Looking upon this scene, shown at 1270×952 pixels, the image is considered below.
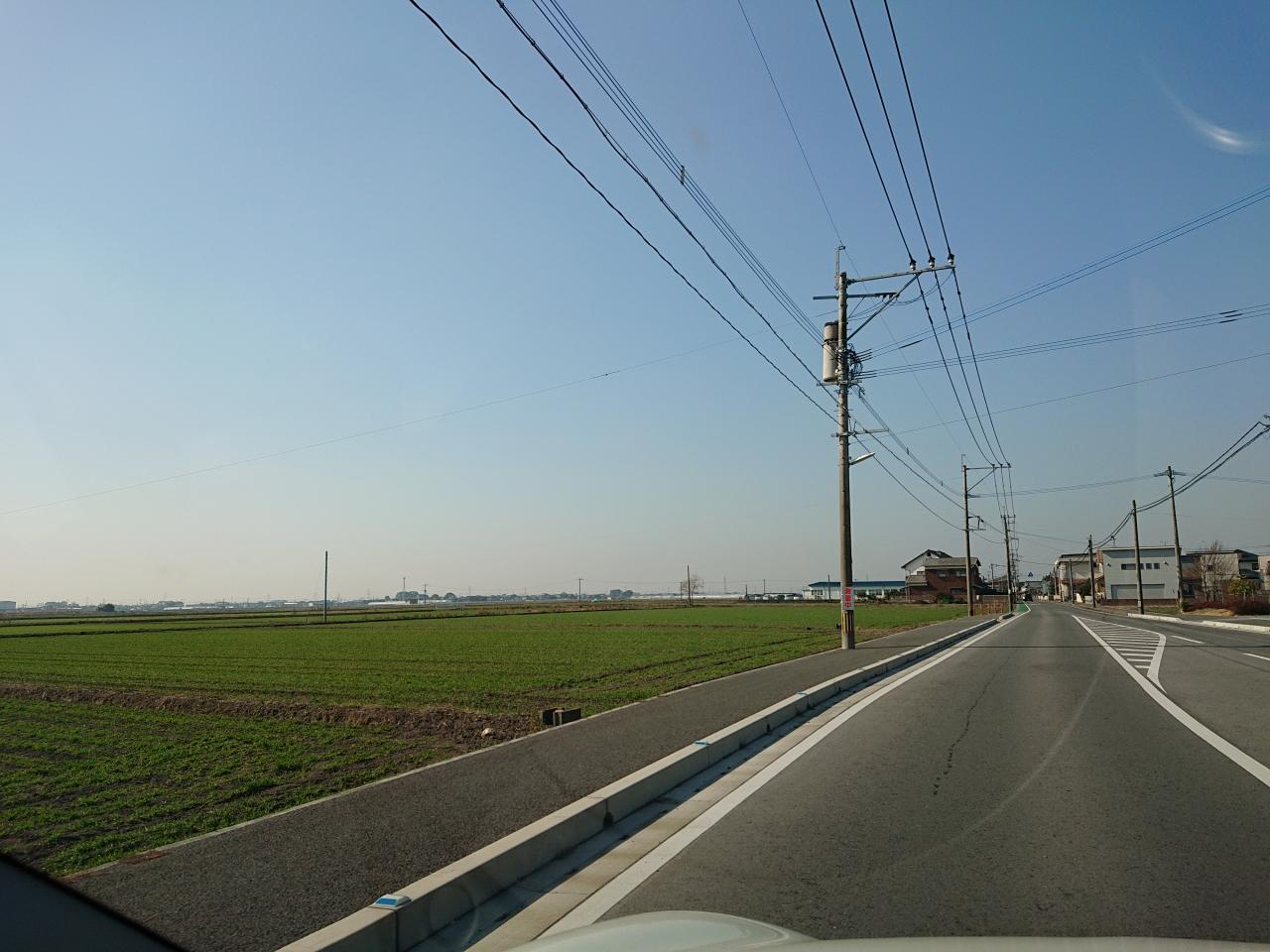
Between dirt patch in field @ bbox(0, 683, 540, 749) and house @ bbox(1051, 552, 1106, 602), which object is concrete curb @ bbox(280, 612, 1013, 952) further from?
house @ bbox(1051, 552, 1106, 602)

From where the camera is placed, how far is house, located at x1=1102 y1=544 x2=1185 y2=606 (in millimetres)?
114688

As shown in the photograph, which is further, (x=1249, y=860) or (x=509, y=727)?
(x=509, y=727)

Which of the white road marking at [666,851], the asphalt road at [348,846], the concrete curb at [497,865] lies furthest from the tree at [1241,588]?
the asphalt road at [348,846]

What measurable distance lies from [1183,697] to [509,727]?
10.5m

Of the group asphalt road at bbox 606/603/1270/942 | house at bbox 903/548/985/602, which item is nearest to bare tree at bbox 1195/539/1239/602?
house at bbox 903/548/985/602

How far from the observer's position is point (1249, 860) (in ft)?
17.5

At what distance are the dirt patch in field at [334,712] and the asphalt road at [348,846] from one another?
2.93 meters

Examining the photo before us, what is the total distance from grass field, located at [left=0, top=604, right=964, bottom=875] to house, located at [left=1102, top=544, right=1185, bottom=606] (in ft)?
354

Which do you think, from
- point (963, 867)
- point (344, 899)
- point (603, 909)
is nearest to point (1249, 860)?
point (963, 867)

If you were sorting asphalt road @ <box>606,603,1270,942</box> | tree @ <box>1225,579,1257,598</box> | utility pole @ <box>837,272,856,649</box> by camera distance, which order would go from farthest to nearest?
tree @ <box>1225,579,1257,598</box> < utility pole @ <box>837,272,856,649</box> < asphalt road @ <box>606,603,1270,942</box>

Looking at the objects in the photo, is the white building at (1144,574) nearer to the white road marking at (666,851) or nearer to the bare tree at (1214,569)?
the bare tree at (1214,569)

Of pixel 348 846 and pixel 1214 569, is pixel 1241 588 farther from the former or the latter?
pixel 348 846

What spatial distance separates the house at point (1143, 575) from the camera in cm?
11469

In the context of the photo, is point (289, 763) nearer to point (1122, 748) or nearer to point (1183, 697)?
point (1122, 748)
